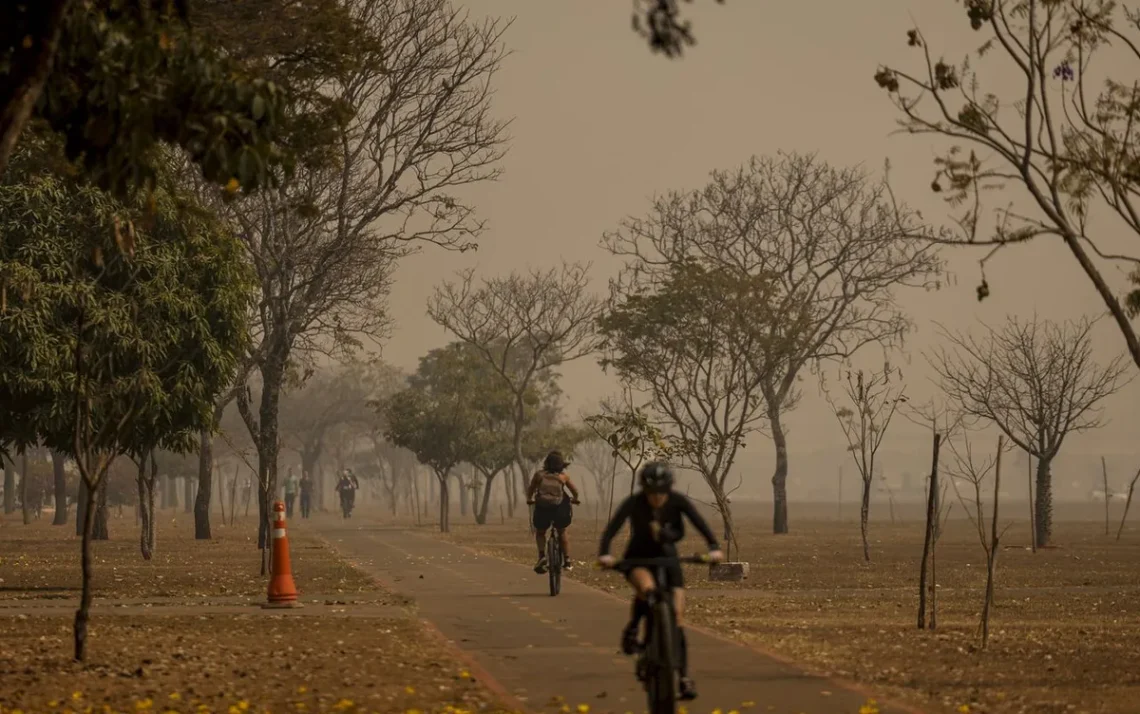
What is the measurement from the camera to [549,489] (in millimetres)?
23359

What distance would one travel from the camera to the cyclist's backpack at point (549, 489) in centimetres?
2328

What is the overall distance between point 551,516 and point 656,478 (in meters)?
12.2

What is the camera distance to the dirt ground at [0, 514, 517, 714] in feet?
40.8

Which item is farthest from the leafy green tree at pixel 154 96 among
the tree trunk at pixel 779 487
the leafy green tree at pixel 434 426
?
the leafy green tree at pixel 434 426

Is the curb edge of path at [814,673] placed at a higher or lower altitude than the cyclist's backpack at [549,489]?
lower

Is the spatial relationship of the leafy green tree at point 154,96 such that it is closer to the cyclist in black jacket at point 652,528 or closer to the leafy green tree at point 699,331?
the cyclist in black jacket at point 652,528

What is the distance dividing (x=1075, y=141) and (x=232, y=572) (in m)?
17.5

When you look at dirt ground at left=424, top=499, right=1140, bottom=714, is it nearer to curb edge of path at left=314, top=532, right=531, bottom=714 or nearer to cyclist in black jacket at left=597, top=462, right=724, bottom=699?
cyclist in black jacket at left=597, top=462, right=724, bottom=699

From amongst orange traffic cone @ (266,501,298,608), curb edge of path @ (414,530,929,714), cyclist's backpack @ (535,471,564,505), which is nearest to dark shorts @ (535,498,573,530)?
cyclist's backpack @ (535,471,564,505)

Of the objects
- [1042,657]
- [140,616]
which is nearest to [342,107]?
[140,616]

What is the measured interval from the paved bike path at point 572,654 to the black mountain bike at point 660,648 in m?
1.34

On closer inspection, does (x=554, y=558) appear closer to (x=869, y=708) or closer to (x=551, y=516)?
(x=551, y=516)

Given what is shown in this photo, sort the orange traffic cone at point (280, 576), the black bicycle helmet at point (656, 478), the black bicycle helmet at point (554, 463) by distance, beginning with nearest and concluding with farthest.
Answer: the black bicycle helmet at point (656, 478) < the orange traffic cone at point (280, 576) < the black bicycle helmet at point (554, 463)

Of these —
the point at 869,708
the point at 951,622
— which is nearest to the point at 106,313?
the point at 951,622
